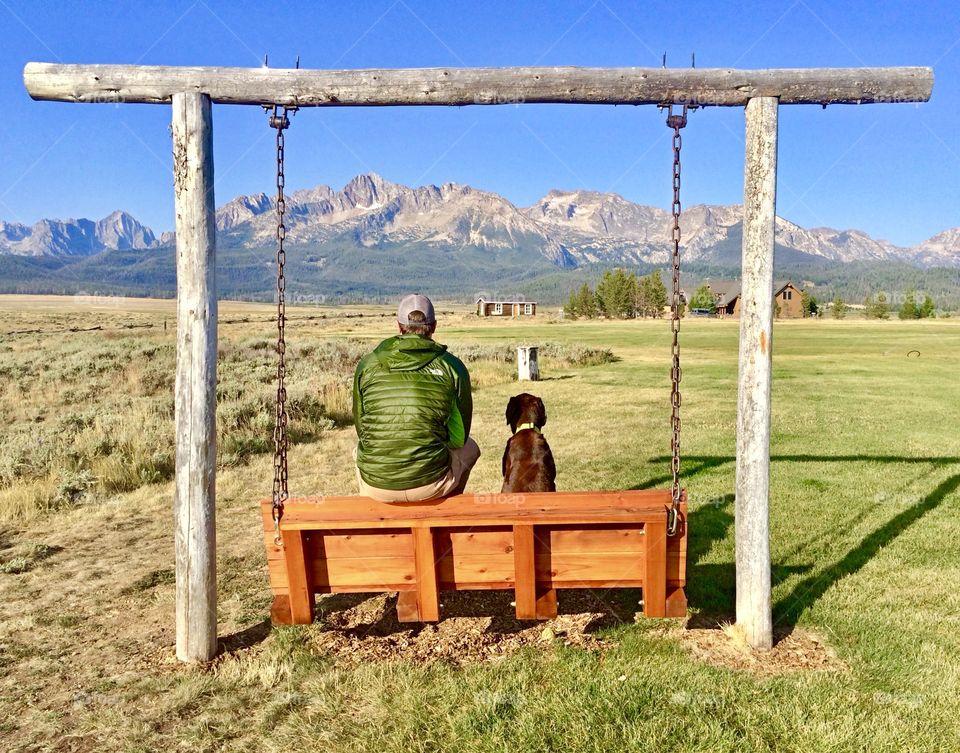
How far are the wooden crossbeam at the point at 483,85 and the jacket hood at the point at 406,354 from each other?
1657 mm

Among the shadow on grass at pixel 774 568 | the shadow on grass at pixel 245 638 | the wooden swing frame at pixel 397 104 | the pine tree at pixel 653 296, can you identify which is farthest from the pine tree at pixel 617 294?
the shadow on grass at pixel 245 638

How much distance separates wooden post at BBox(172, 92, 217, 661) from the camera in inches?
189

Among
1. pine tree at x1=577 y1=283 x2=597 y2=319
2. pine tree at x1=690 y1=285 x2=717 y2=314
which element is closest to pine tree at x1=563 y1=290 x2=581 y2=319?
pine tree at x1=577 y1=283 x2=597 y2=319

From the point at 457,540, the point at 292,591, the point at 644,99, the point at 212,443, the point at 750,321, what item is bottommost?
the point at 292,591

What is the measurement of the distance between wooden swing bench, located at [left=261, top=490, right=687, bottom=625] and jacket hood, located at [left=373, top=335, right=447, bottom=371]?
90 centimetres

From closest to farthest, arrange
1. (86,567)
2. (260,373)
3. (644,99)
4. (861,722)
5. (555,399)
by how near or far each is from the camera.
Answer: (861,722), (644,99), (86,567), (555,399), (260,373)

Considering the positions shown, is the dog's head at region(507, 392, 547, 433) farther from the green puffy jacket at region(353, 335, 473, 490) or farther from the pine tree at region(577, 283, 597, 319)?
the pine tree at region(577, 283, 597, 319)

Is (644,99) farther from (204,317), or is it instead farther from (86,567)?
(86,567)

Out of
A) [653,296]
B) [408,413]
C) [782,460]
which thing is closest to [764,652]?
[408,413]

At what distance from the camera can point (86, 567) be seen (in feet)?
22.9

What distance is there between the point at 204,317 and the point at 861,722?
4.69 meters

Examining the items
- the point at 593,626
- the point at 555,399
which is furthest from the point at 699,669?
the point at 555,399

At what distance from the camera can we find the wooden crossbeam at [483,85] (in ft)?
15.8

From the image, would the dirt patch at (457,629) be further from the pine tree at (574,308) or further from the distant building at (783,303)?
the distant building at (783,303)
